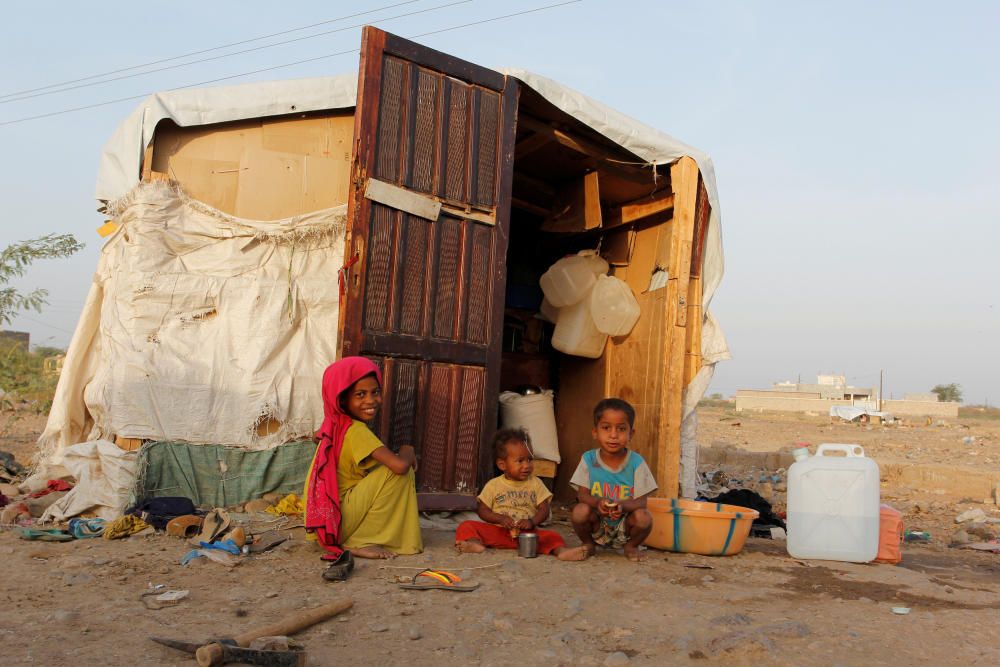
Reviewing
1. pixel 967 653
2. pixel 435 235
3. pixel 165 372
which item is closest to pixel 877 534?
pixel 967 653

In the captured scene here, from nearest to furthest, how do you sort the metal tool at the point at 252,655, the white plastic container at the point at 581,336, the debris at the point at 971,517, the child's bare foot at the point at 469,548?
the metal tool at the point at 252,655
the child's bare foot at the point at 469,548
the debris at the point at 971,517
the white plastic container at the point at 581,336

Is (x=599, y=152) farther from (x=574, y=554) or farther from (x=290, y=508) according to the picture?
(x=290, y=508)

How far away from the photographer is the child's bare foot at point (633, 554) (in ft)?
11.8

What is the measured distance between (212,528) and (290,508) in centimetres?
70

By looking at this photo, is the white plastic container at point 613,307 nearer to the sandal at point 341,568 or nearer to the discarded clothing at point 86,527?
the sandal at point 341,568

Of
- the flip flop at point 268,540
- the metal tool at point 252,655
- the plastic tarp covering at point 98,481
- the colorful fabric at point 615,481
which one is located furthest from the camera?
the plastic tarp covering at point 98,481

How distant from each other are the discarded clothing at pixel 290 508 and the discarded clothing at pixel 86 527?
2.78 feet

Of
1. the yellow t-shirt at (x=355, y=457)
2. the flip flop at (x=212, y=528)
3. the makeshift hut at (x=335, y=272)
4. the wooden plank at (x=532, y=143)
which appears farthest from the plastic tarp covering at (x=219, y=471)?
the wooden plank at (x=532, y=143)

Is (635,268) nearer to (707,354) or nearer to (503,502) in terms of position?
(707,354)

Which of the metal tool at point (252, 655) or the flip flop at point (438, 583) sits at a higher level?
the metal tool at point (252, 655)

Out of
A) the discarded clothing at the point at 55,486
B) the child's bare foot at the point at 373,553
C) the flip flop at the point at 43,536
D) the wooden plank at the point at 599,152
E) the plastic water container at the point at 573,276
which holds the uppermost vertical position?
the wooden plank at the point at 599,152

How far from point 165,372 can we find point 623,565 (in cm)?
280

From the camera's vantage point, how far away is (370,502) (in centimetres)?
347

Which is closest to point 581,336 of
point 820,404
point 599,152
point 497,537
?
point 599,152
